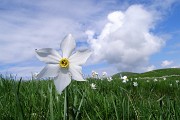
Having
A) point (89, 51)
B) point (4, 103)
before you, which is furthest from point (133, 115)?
point (89, 51)

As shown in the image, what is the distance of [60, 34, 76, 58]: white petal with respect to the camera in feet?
8.30

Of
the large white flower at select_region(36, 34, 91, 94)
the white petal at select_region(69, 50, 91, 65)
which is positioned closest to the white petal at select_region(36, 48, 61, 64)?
the large white flower at select_region(36, 34, 91, 94)

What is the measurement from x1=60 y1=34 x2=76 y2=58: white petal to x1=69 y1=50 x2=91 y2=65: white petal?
4 cm

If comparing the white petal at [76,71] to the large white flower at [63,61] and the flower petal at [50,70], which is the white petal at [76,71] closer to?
the large white flower at [63,61]

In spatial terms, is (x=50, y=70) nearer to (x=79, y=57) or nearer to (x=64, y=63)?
(x=64, y=63)

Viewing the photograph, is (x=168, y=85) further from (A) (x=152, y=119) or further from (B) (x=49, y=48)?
(B) (x=49, y=48)

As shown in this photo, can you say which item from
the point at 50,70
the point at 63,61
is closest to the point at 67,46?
the point at 63,61

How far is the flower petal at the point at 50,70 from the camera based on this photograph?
8.26 feet

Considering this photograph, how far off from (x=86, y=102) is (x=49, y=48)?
3087mm

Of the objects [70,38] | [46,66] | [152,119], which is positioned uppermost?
[70,38]

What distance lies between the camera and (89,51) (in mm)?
2541

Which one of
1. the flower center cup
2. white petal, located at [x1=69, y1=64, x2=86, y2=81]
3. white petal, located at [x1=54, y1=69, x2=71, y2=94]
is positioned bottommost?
white petal, located at [x1=54, y1=69, x2=71, y2=94]

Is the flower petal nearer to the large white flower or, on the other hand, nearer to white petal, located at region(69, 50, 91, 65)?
the large white flower

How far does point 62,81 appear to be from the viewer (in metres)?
2.50
